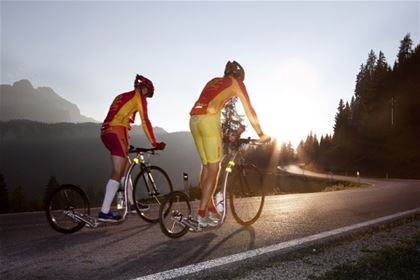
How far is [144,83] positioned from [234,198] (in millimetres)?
2428

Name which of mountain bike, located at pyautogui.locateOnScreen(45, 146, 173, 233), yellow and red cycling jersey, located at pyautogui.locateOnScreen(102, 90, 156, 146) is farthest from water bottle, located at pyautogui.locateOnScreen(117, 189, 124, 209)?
yellow and red cycling jersey, located at pyautogui.locateOnScreen(102, 90, 156, 146)

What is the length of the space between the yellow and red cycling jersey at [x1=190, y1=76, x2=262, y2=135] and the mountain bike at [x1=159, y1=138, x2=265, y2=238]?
63 centimetres

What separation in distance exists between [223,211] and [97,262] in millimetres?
2143

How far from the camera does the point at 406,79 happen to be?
61281mm

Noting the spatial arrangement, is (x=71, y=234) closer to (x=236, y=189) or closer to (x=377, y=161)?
(x=236, y=189)

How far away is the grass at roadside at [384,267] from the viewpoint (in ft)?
9.75

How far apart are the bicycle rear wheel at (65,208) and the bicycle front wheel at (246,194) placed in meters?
2.35

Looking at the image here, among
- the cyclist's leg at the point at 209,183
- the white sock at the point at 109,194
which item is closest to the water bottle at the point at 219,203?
the cyclist's leg at the point at 209,183

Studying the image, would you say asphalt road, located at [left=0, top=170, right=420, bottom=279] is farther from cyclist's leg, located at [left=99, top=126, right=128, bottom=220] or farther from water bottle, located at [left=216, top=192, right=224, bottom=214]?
cyclist's leg, located at [left=99, top=126, right=128, bottom=220]

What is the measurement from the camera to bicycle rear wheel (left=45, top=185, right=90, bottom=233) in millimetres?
5051

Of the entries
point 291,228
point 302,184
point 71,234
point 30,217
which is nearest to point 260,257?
point 291,228

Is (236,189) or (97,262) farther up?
(236,189)

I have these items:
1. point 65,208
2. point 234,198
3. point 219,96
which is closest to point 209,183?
point 234,198

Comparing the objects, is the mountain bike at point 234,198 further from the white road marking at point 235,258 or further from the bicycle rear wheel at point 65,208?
the bicycle rear wheel at point 65,208
